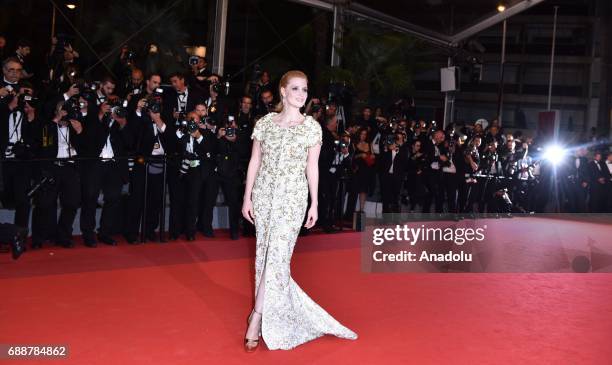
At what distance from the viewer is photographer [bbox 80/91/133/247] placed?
804cm

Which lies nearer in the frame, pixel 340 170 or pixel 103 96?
pixel 103 96

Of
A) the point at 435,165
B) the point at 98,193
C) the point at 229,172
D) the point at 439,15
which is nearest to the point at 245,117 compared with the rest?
the point at 229,172

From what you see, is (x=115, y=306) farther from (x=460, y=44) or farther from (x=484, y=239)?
(x=460, y=44)

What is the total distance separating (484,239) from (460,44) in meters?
9.19

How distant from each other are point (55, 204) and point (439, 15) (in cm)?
1146

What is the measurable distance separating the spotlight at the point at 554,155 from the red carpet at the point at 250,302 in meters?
8.64

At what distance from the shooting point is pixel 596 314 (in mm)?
6195

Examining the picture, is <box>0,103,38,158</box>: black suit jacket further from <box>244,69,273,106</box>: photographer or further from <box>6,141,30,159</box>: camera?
<box>244,69,273,106</box>: photographer

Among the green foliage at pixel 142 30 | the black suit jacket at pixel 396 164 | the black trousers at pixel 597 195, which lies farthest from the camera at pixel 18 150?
the black trousers at pixel 597 195

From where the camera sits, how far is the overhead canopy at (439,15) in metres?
15.3

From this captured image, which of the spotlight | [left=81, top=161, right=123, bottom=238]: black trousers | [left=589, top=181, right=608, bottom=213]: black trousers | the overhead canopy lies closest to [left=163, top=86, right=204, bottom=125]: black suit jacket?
[left=81, top=161, right=123, bottom=238]: black trousers

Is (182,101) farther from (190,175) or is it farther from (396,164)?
(396,164)

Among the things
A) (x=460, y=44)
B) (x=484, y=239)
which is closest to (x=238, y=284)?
(x=484, y=239)

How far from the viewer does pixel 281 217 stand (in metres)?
4.80
